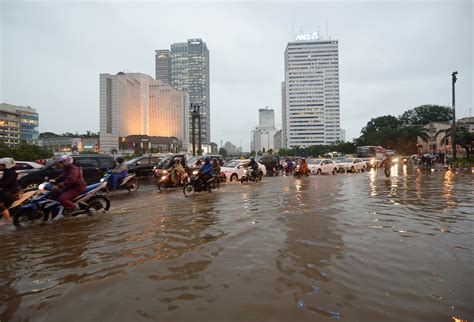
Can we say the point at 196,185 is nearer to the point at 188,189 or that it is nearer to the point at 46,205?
the point at 188,189

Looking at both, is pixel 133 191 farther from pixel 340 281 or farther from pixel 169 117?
pixel 169 117

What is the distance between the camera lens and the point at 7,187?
274 inches

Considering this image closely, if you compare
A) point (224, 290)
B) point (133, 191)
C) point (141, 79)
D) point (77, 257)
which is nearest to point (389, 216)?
point (224, 290)

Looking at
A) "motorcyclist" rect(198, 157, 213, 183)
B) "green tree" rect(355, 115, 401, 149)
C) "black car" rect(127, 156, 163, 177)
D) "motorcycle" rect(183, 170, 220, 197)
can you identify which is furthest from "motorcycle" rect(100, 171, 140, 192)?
"green tree" rect(355, 115, 401, 149)

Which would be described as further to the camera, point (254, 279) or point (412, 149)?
point (412, 149)

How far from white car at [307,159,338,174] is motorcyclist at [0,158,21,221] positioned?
22909 millimetres

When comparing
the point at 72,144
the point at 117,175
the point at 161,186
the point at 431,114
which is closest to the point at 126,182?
A: the point at 117,175

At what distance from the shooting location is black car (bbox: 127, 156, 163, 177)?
63.0 feet

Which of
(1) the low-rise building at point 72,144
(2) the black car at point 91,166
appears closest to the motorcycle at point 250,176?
(2) the black car at point 91,166

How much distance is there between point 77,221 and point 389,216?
25.5 ft

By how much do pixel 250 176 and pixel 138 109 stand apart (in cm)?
11031

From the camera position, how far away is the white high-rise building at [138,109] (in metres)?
106

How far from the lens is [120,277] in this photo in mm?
3719

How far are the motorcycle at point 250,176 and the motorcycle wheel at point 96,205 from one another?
10038 millimetres
